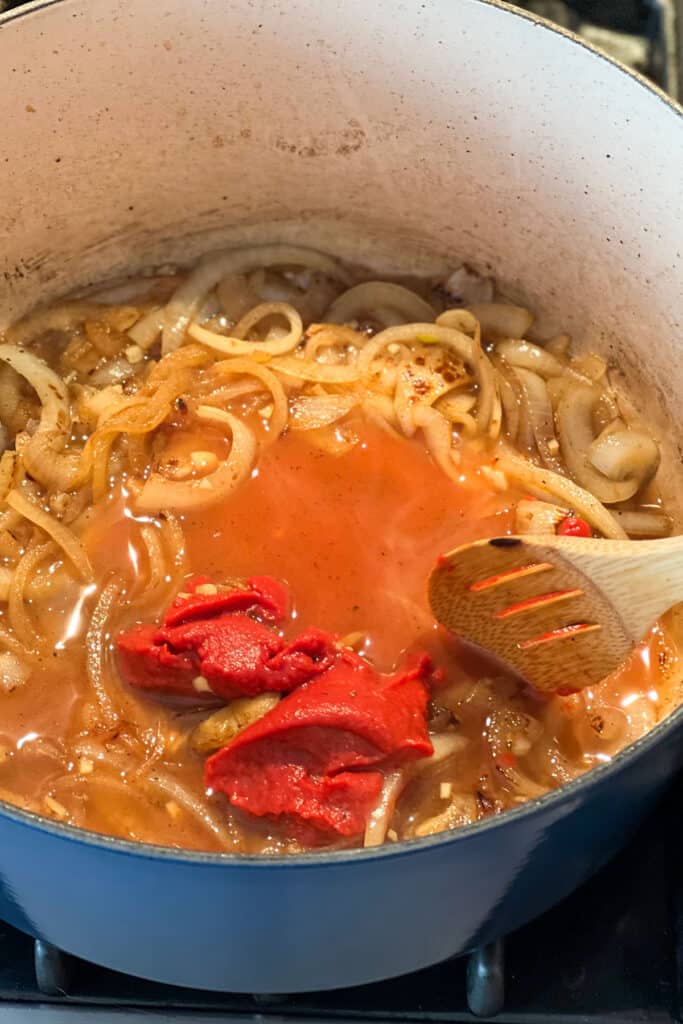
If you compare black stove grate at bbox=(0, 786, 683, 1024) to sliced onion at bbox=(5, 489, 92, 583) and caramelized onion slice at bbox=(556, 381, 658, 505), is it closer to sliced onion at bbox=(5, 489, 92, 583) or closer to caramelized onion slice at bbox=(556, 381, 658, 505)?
sliced onion at bbox=(5, 489, 92, 583)

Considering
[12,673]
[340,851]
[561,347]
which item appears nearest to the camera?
[340,851]

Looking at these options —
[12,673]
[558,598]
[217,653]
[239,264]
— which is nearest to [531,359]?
[239,264]

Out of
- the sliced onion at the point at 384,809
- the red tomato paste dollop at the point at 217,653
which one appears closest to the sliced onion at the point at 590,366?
the red tomato paste dollop at the point at 217,653

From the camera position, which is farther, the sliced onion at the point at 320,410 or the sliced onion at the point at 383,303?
the sliced onion at the point at 383,303

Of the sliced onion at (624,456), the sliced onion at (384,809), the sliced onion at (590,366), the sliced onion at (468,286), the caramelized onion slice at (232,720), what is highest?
the sliced onion at (468,286)

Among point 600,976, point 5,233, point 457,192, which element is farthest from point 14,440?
point 600,976

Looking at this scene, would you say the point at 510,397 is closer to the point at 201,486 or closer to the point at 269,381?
the point at 269,381

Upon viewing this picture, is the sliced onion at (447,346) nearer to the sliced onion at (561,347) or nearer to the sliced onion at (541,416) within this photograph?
the sliced onion at (541,416)
